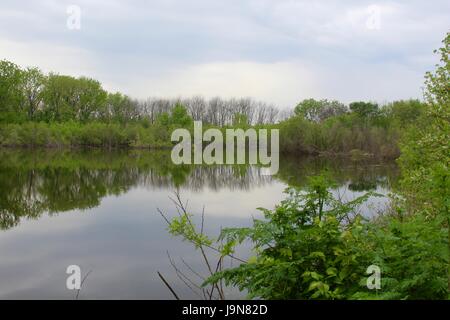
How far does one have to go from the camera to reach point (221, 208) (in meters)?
20.5

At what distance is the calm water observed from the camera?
35.0ft

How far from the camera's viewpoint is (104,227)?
17.1 m

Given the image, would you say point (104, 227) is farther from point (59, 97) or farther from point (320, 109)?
point (320, 109)

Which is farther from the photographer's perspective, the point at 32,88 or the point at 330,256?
the point at 32,88

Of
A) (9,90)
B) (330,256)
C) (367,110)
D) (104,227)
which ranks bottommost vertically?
(104,227)

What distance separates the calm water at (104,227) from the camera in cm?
1066

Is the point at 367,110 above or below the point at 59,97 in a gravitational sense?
below

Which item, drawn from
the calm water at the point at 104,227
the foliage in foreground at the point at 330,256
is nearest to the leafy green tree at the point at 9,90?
the calm water at the point at 104,227

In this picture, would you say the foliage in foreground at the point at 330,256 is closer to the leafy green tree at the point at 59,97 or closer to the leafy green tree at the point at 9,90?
the leafy green tree at the point at 9,90

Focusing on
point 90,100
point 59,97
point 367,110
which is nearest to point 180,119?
point 90,100
